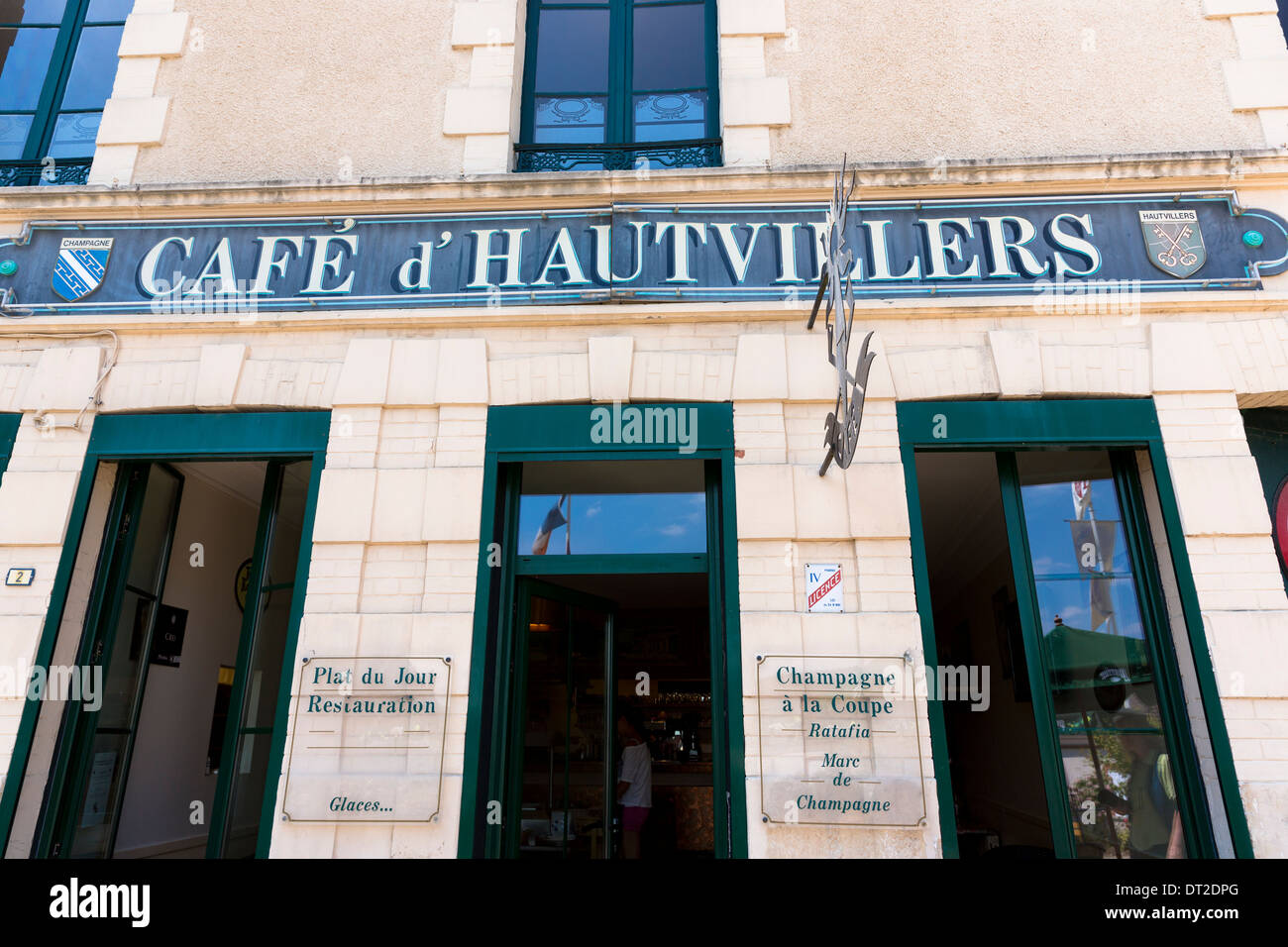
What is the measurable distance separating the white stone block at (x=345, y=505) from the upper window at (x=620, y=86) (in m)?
2.40

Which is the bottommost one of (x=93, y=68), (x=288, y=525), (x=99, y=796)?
(x=99, y=796)

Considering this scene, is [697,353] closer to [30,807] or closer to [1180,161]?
[1180,161]

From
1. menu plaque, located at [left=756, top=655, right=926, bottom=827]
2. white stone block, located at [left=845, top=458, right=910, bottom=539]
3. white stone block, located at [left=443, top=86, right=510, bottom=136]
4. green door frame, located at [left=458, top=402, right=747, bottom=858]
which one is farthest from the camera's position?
white stone block, located at [left=443, top=86, right=510, bottom=136]

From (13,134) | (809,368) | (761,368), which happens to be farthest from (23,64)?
(809,368)

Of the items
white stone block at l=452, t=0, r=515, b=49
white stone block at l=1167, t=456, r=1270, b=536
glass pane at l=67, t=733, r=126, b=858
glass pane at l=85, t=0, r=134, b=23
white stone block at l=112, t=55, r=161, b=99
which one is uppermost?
glass pane at l=85, t=0, r=134, b=23

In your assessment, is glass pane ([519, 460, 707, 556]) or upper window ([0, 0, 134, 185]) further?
upper window ([0, 0, 134, 185])

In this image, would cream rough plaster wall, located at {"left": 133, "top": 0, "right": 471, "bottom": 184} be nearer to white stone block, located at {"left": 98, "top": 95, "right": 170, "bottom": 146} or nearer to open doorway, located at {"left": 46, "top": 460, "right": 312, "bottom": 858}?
white stone block, located at {"left": 98, "top": 95, "right": 170, "bottom": 146}

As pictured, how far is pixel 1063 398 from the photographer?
4.52 metres

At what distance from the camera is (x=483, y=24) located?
18.2 feet

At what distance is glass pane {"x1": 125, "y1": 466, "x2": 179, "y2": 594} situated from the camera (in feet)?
16.3

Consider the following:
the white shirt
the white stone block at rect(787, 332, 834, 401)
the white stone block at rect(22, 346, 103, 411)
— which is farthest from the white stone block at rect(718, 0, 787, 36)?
the white shirt

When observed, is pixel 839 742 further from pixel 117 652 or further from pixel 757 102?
pixel 117 652

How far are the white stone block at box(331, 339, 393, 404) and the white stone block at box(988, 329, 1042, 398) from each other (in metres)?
3.50

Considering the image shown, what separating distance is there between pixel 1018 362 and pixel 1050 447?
1.68 feet
